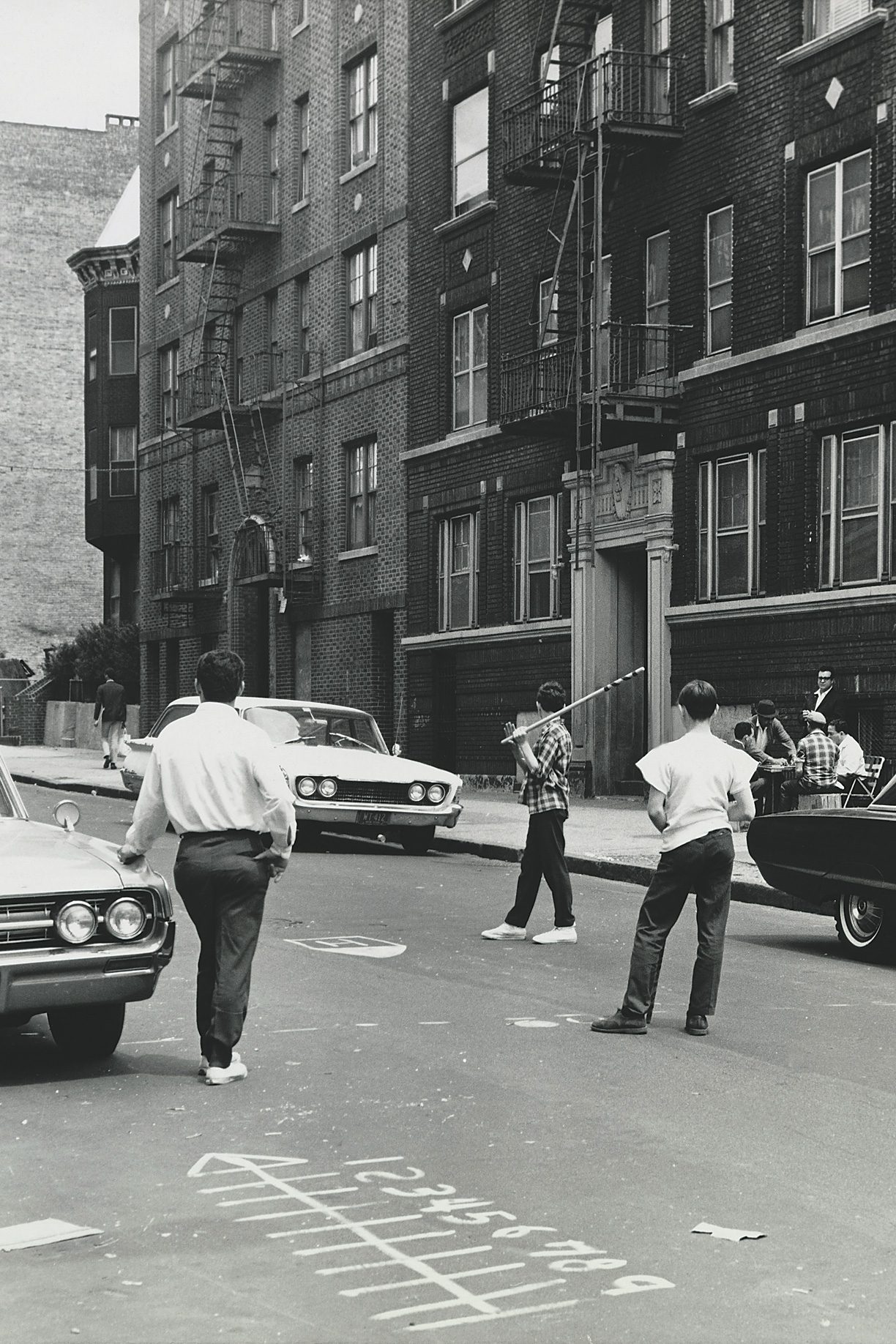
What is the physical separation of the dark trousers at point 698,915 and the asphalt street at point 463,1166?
21 cm

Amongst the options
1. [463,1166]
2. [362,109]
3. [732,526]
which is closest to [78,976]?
[463,1166]

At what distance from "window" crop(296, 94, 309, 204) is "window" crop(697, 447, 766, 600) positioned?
15115 mm

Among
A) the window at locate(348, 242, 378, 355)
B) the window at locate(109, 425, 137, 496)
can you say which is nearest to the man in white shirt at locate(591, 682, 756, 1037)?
the window at locate(348, 242, 378, 355)

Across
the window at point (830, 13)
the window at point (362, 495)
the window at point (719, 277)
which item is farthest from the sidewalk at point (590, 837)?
the window at point (830, 13)

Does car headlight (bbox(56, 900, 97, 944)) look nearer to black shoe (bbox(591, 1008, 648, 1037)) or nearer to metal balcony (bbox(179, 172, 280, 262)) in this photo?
black shoe (bbox(591, 1008, 648, 1037))

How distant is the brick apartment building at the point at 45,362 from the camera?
60219 millimetres

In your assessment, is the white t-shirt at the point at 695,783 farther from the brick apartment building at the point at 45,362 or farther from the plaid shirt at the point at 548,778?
the brick apartment building at the point at 45,362

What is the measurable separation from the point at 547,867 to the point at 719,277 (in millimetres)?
14015

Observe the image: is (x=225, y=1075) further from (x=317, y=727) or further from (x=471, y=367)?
(x=471, y=367)

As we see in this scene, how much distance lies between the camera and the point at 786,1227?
5.37m

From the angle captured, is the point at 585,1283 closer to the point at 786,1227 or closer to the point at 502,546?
the point at 786,1227

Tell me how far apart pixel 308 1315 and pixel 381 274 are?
95.6 ft

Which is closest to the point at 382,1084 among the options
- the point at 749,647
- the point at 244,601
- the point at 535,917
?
the point at 535,917

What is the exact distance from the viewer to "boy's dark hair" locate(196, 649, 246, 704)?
752cm
